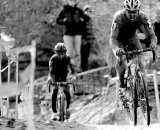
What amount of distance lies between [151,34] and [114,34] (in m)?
0.60

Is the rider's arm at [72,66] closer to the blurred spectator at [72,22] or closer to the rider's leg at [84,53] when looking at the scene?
the blurred spectator at [72,22]

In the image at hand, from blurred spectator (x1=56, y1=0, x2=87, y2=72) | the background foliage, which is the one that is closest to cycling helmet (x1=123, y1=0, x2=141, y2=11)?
blurred spectator (x1=56, y1=0, x2=87, y2=72)

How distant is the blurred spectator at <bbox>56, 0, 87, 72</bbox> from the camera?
12.0 meters

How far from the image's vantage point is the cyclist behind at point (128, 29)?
23.7 ft

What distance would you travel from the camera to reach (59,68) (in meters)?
9.52

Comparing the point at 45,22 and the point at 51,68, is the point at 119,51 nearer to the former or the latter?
the point at 51,68

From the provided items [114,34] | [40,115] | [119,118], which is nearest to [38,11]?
[40,115]

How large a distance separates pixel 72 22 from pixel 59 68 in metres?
2.68

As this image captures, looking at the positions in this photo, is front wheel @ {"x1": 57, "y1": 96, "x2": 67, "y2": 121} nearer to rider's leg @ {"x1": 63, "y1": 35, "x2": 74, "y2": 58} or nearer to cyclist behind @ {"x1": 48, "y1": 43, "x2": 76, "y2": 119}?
cyclist behind @ {"x1": 48, "y1": 43, "x2": 76, "y2": 119}

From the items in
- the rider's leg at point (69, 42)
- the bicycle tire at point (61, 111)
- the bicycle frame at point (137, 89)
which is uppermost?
the rider's leg at point (69, 42)

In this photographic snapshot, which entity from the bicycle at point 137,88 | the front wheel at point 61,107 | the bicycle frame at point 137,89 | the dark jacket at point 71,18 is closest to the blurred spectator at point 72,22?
the dark jacket at point 71,18

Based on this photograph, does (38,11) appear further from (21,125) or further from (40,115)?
(21,125)

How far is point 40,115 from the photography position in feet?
41.1

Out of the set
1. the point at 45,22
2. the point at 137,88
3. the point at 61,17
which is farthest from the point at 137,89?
the point at 45,22
